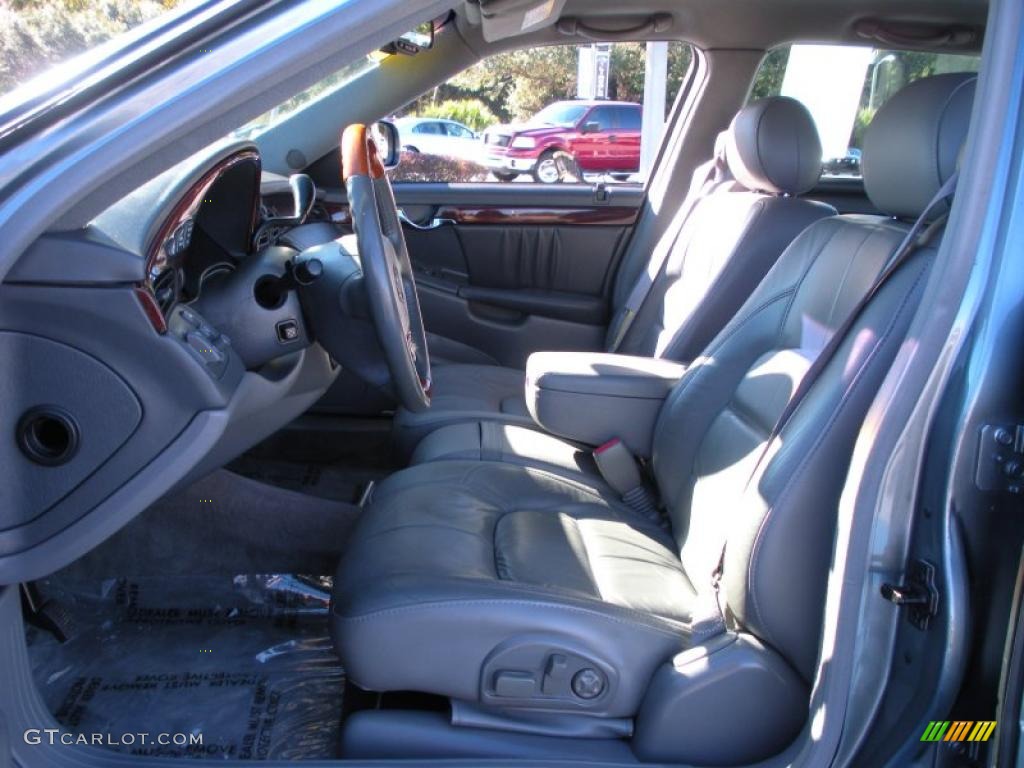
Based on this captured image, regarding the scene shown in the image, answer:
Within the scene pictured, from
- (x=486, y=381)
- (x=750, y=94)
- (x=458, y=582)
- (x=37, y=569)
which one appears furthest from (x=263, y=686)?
(x=750, y=94)

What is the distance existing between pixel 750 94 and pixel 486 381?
1.31m

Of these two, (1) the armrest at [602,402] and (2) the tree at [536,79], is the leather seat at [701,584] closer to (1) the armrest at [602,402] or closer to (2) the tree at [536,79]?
(1) the armrest at [602,402]

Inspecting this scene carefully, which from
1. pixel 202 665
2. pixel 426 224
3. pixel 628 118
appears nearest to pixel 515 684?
pixel 202 665

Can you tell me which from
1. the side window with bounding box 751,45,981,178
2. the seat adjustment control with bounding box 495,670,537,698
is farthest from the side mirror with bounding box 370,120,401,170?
the seat adjustment control with bounding box 495,670,537,698

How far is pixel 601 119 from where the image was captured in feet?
20.9

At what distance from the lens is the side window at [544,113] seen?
3604 millimetres

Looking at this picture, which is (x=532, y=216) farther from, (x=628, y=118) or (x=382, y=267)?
(x=628, y=118)

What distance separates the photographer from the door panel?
138 inches

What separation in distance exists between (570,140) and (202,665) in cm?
464

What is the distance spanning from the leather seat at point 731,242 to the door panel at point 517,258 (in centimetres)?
63

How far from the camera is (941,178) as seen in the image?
1505 millimetres

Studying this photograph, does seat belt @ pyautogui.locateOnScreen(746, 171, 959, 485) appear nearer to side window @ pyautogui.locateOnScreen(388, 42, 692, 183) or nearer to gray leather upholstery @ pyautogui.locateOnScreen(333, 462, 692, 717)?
gray leather upholstery @ pyautogui.locateOnScreen(333, 462, 692, 717)

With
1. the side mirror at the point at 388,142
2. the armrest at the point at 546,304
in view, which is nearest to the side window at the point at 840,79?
the armrest at the point at 546,304

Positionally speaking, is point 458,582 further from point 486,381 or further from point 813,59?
point 813,59
